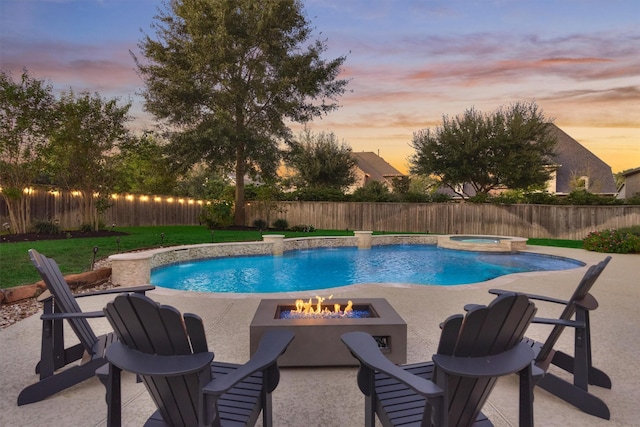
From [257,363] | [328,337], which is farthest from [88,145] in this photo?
[257,363]

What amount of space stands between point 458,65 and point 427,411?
17.7 meters

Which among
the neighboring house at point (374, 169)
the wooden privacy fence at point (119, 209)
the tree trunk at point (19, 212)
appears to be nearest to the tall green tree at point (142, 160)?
the wooden privacy fence at point (119, 209)

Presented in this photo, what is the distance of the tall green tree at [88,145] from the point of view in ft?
41.0

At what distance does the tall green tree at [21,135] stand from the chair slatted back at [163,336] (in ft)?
41.2

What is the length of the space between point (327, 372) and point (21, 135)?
1266cm

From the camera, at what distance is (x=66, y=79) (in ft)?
44.1

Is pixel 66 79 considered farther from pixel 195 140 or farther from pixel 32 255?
pixel 32 255

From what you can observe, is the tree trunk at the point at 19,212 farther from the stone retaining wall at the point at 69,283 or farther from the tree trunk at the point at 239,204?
the tree trunk at the point at 239,204

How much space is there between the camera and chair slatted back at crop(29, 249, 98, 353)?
2.85 m

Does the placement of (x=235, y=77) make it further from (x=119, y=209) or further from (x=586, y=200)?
(x=586, y=200)

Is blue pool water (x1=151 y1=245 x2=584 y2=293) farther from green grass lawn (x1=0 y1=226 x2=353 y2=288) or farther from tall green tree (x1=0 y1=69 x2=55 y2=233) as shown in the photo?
tall green tree (x1=0 y1=69 x2=55 y2=233)

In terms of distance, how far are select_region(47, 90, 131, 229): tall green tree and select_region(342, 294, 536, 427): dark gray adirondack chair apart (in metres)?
13.7

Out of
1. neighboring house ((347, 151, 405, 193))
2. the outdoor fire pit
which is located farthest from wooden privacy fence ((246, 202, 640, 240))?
neighboring house ((347, 151, 405, 193))

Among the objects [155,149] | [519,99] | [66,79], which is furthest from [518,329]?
[519,99]
